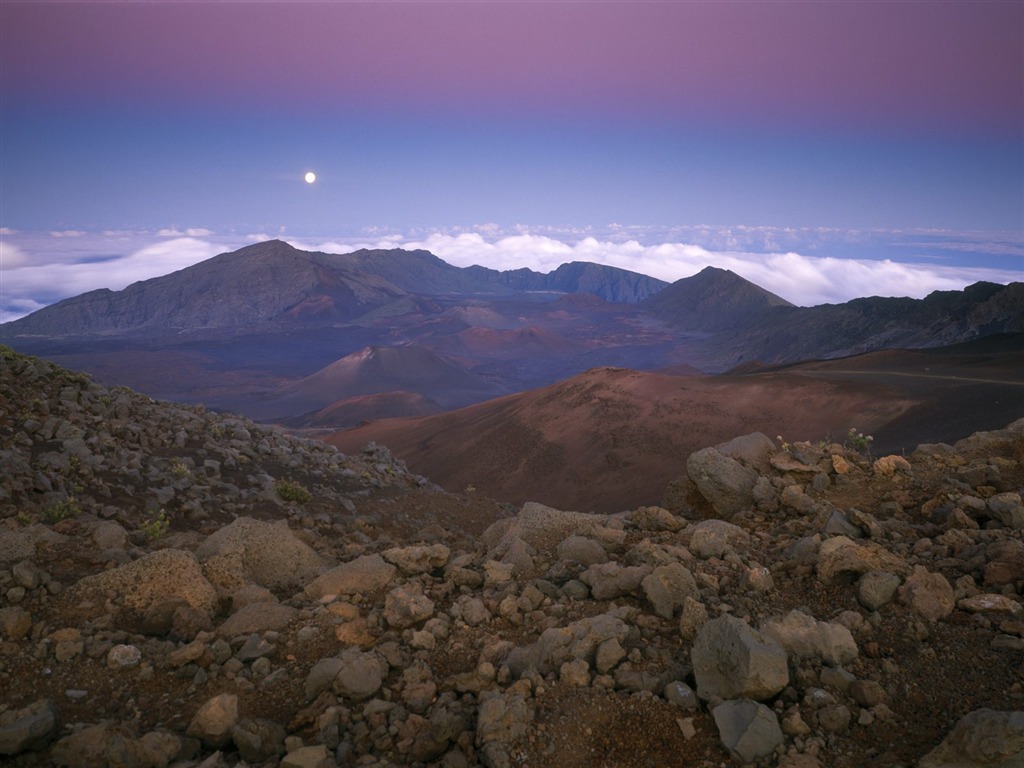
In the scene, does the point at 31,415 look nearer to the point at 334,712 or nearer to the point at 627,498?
the point at 334,712

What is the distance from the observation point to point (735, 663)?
114 inches

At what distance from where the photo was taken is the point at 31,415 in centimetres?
906

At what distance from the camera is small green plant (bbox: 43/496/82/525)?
671 cm

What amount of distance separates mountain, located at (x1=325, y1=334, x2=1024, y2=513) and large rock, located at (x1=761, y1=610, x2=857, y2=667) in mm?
17468

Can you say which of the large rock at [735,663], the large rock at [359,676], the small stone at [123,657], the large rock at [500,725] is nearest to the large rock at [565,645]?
the large rock at [500,725]

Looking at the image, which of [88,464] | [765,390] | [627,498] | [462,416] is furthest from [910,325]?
[88,464]

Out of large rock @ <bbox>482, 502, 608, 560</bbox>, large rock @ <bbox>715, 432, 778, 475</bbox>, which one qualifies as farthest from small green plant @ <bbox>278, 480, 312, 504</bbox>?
large rock @ <bbox>715, 432, 778, 475</bbox>

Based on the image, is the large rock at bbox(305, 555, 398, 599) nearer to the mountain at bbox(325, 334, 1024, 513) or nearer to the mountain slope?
the mountain at bbox(325, 334, 1024, 513)

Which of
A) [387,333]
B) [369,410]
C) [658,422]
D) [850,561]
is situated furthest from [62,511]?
[387,333]

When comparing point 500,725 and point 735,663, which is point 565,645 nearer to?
point 500,725

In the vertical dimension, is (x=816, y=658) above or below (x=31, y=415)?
below

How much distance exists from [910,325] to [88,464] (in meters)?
83.8

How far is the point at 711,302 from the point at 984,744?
16073cm

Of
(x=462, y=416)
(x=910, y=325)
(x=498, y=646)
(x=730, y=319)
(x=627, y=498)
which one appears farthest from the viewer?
(x=730, y=319)
